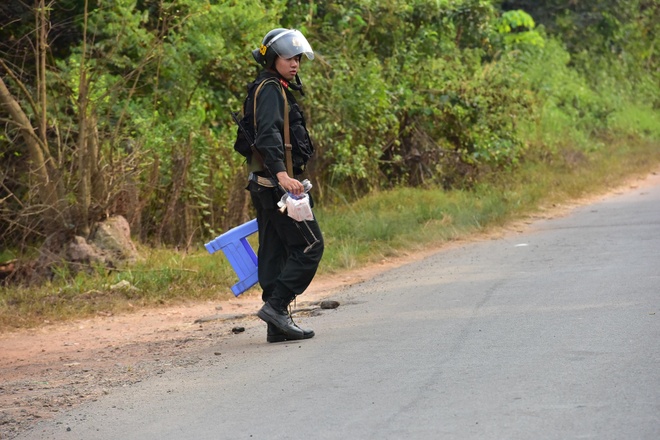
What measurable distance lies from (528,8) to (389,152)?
1332 centimetres

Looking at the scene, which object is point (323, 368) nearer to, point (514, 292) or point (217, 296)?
point (514, 292)

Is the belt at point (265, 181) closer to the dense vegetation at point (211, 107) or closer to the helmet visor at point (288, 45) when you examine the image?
the helmet visor at point (288, 45)

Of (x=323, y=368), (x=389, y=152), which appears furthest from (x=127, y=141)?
(x=323, y=368)

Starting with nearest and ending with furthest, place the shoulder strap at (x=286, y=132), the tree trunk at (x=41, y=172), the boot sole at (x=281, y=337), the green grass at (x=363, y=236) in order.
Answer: the shoulder strap at (x=286, y=132) < the boot sole at (x=281, y=337) < the green grass at (x=363, y=236) < the tree trunk at (x=41, y=172)

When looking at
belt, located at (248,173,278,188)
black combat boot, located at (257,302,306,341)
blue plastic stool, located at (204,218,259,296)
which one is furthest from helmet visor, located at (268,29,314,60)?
black combat boot, located at (257,302,306,341)

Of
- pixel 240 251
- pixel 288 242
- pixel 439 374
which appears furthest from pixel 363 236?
pixel 439 374

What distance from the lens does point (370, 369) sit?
598cm

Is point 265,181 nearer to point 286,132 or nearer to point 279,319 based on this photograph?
point 286,132

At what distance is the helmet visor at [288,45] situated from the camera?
6.94 m

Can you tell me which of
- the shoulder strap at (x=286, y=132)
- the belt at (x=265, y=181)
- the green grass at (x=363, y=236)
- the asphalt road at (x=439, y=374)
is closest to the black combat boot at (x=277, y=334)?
the asphalt road at (x=439, y=374)

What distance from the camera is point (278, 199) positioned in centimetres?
703

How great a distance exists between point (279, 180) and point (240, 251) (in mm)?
884

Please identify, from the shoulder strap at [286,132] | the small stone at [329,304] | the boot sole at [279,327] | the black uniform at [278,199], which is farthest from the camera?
the small stone at [329,304]

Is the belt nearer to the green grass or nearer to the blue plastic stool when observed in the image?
the blue plastic stool
